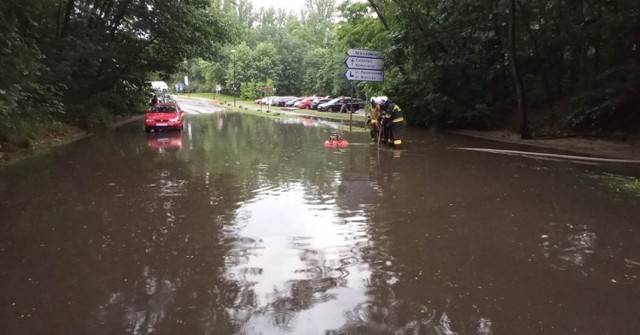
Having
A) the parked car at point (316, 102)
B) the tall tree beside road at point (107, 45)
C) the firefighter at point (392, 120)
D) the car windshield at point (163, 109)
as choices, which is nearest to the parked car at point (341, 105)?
the parked car at point (316, 102)

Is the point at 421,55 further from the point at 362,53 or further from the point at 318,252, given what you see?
the point at 318,252

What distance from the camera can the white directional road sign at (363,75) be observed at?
2166 centimetres

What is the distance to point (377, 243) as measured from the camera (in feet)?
21.0

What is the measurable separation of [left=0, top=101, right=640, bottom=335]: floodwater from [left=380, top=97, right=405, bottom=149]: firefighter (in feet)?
16.2

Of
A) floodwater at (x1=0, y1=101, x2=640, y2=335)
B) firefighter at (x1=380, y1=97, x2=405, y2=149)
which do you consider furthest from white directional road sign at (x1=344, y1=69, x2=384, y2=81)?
floodwater at (x1=0, y1=101, x2=640, y2=335)

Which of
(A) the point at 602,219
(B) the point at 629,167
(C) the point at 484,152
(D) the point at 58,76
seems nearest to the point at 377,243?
(A) the point at 602,219

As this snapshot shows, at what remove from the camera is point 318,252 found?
20.0 feet

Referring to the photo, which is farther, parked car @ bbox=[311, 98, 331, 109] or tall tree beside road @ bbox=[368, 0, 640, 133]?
parked car @ bbox=[311, 98, 331, 109]

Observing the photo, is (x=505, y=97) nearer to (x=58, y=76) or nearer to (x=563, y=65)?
(x=563, y=65)

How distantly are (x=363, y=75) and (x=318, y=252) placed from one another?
17.1 metres

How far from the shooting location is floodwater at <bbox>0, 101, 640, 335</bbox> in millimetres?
4359

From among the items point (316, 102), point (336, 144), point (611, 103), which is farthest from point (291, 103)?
point (611, 103)

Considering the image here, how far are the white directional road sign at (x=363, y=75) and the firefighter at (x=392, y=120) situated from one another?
4906 mm

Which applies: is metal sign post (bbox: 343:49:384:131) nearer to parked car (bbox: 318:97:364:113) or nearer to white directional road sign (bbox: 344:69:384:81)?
white directional road sign (bbox: 344:69:384:81)
